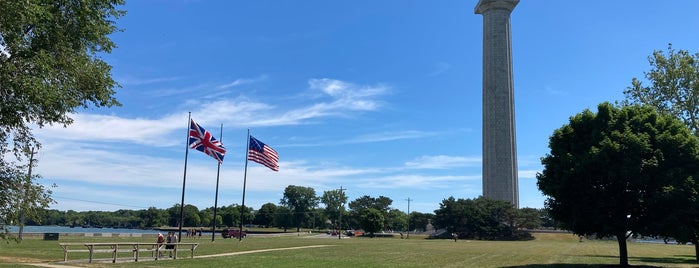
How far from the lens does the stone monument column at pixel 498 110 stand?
14912 cm

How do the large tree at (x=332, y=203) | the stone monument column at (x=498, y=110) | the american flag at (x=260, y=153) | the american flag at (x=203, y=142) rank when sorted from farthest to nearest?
the large tree at (x=332, y=203) < the stone monument column at (x=498, y=110) < the american flag at (x=260, y=153) < the american flag at (x=203, y=142)

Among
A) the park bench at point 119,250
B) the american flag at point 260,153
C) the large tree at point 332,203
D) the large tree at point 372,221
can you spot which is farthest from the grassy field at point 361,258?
the large tree at point 332,203

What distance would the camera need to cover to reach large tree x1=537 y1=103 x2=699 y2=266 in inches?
926

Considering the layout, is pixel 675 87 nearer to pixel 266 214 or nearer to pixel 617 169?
pixel 617 169

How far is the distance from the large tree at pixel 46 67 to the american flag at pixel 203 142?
1054 inches

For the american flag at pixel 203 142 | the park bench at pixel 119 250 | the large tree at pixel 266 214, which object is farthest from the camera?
the large tree at pixel 266 214

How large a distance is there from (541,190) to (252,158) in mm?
31639

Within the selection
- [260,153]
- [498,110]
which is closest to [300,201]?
[498,110]

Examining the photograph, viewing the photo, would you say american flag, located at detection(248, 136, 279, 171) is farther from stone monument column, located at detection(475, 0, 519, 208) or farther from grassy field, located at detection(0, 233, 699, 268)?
stone monument column, located at detection(475, 0, 519, 208)

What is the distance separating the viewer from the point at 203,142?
44031 mm

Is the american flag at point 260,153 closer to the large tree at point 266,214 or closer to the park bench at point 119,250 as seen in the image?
the park bench at point 119,250

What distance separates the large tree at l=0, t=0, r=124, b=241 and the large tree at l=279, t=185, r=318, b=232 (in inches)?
6753

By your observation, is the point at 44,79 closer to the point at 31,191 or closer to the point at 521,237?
the point at 31,191

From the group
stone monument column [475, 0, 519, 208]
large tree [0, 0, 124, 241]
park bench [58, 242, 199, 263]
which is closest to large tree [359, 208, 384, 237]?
stone monument column [475, 0, 519, 208]
